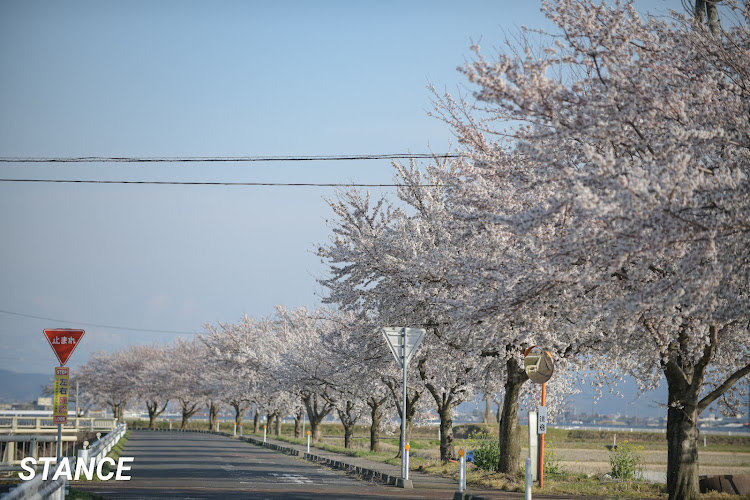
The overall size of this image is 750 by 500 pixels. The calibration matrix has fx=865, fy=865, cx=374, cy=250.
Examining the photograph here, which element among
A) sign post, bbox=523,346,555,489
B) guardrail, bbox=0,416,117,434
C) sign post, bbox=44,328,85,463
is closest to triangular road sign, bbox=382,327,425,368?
sign post, bbox=523,346,555,489

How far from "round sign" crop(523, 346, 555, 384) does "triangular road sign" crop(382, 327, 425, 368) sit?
140 inches

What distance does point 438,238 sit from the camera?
22.9 m

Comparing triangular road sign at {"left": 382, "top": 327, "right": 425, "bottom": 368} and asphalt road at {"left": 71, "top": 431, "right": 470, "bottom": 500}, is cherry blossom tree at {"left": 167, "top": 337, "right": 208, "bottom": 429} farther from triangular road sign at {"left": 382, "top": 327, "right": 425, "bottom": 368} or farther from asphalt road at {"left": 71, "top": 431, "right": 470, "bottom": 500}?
triangular road sign at {"left": 382, "top": 327, "right": 425, "bottom": 368}

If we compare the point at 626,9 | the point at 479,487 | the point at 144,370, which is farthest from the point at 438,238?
the point at 144,370

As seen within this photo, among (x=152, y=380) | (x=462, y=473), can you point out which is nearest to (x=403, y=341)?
(x=462, y=473)

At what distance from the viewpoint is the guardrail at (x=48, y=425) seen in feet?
164

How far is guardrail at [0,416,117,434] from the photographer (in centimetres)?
4992

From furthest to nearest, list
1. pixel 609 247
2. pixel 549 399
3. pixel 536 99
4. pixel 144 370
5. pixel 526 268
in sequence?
1. pixel 144 370
2. pixel 549 399
3. pixel 526 268
4. pixel 536 99
5. pixel 609 247

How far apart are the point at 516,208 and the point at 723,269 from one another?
539cm

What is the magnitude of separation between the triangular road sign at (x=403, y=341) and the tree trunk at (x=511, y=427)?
3033 millimetres

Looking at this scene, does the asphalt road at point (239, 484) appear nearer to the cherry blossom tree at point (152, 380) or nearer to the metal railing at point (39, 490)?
the metal railing at point (39, 490)

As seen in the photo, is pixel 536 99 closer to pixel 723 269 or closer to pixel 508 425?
pixel 723 269

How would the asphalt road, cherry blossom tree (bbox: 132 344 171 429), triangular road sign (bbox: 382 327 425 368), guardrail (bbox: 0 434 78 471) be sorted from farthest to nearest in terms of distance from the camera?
1. cherry blossom tree (bbox: 132 344 171 429)
2. guardrail (bbox: 0 434 78 471)
3. triangular road sign (bbox: 382 327 425 368)
4. the asphalt road

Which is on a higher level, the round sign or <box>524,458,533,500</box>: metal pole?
the round sign
